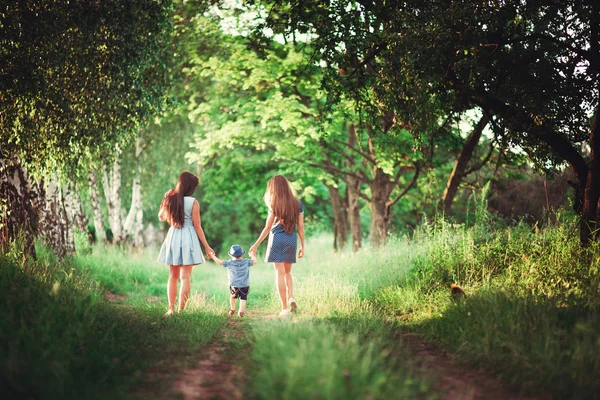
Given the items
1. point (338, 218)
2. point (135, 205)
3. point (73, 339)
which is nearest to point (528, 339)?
point (73, 339)

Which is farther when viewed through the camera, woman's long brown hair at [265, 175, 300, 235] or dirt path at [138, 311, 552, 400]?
woman's long brown hair at [265, 175, 300, 235]

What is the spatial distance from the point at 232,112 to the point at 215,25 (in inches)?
101

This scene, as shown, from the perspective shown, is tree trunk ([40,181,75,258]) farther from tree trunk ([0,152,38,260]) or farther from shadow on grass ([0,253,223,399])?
shadow on grass ([0,253,223,399])

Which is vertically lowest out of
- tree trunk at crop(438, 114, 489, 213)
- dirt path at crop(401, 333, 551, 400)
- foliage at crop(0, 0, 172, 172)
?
dirt path at crop(401, 333, 551, 400)

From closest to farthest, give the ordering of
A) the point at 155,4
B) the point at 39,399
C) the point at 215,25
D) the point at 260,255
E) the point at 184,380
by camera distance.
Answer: the point at 39,399 → the point at 184,380 → the point at 155,4 → the point at 215,25 → the point at 260,255

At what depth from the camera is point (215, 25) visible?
14328 mm

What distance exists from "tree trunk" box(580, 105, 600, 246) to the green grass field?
1.02ft

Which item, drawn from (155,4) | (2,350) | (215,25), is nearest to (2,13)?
(155,4)

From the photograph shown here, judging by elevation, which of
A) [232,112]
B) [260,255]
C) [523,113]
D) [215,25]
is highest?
[215,25]

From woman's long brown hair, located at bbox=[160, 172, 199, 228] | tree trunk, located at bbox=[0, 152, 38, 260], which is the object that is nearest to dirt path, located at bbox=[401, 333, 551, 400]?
woman's long brown hair, located at bbox=[160, 172, 199, 228]

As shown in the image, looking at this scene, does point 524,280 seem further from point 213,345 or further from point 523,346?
point 213,345

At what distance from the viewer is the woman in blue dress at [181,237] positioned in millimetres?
7363

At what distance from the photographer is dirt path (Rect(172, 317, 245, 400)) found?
3782 mm

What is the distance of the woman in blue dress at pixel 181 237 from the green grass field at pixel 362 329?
498mm
